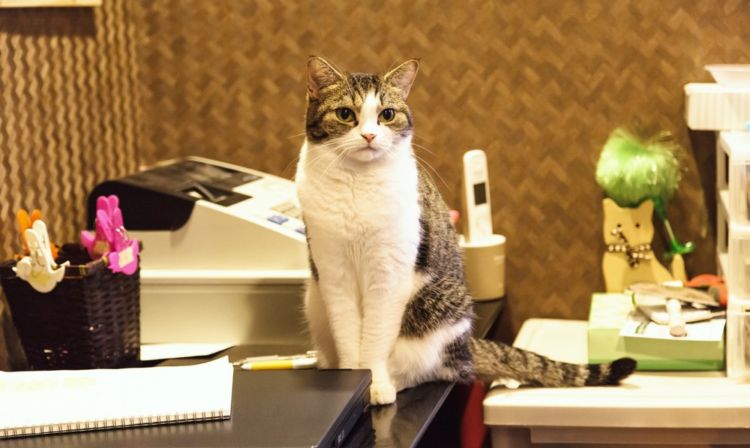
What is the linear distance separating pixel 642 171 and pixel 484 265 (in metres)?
0.35

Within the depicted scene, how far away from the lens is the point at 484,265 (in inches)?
81.6

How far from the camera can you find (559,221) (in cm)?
218

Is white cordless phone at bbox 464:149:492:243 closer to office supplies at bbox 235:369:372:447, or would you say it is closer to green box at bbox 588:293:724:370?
green box at bbox 588:293:724:370

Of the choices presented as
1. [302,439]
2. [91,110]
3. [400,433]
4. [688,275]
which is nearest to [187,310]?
[91,110]

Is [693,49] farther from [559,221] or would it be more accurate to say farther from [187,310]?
[187,310]

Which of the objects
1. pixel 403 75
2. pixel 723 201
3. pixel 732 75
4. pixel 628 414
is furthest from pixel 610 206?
pixel 403 75

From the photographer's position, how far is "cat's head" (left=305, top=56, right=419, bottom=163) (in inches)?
58.9

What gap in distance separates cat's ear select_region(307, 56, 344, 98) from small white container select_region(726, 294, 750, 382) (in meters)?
0.74

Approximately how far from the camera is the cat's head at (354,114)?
150cm

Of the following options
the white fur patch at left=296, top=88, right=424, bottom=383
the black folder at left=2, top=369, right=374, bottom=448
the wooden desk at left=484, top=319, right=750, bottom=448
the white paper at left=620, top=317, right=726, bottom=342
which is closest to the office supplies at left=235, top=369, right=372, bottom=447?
the black folder at left=2, top=369, right=374, bottom=448

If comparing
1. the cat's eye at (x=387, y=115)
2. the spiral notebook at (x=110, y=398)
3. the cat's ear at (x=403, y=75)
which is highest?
the cat's ear at (x=403, y=75)

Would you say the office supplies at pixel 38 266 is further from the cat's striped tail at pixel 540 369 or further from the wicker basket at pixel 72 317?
the cat's striped tail at pixel 540 369

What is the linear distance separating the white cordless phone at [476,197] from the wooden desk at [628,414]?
0.45m

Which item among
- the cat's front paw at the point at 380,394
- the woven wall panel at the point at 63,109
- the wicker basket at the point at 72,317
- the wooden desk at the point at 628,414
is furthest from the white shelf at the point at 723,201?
the woven wall panel at the point at 63,109
